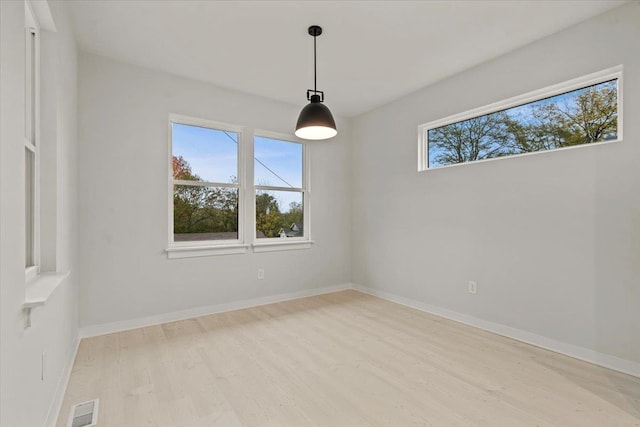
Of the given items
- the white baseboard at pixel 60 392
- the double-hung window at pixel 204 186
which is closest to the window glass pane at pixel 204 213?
the double-hung window at pixel 204 186

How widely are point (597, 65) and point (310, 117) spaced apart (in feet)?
7.91

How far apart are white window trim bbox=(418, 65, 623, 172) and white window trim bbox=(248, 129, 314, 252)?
166cm

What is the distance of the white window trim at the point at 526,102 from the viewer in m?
2.58

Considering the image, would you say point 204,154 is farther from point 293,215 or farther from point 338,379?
point 338,379

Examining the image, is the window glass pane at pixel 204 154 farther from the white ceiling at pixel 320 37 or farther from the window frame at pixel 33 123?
the window frame at pixel 33 123

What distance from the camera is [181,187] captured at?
385 cm

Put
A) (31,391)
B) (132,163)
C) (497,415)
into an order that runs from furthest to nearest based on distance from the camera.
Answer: (132,163), (497,415), (31,391)

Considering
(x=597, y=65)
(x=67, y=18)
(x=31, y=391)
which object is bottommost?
(x=31, y=391)

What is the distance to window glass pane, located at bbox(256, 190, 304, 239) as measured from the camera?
4.45 metres

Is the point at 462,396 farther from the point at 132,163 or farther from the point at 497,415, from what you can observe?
the point at 132,163

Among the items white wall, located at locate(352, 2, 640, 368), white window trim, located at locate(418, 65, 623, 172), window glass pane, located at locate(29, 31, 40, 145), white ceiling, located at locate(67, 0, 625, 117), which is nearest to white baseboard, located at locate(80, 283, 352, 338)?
white wall, located at locate(352, 2, 640, 368)

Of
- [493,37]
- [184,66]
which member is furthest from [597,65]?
[184,66]

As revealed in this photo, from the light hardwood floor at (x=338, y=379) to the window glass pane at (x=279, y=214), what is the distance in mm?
1432

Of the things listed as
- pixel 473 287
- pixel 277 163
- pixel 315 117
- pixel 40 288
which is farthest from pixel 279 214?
pixel 40 288
